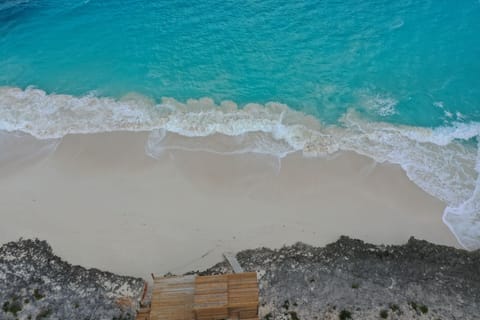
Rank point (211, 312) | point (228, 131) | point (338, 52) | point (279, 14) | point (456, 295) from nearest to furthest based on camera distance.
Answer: point (211, 312) < point (456, 295) < point (228, 131) < point (338, 52) < point (279, 14)

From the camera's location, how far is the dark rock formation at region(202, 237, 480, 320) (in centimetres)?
1367

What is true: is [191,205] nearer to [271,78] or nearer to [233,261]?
[233,261]

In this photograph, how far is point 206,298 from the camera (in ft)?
41.3

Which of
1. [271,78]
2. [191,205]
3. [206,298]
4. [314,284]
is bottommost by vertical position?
[314,284]

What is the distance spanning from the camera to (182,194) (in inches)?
727

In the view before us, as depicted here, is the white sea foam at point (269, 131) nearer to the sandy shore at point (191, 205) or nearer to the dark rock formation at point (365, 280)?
the sandy shore at point (191, 205)

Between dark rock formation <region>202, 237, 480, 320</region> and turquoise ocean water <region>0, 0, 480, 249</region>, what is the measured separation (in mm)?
2485

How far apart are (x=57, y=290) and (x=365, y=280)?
13508 millimetres

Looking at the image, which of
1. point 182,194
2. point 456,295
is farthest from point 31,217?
point 456,295

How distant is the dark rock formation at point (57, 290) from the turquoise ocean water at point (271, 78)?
8493 millimetres

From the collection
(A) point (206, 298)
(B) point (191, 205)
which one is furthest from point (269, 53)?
(A) point (206, 298)

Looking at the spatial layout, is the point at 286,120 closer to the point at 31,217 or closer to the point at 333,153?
the point at 333,153

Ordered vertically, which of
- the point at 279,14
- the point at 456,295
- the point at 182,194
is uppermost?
the point at 279,14

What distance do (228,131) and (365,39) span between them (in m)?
14.2
